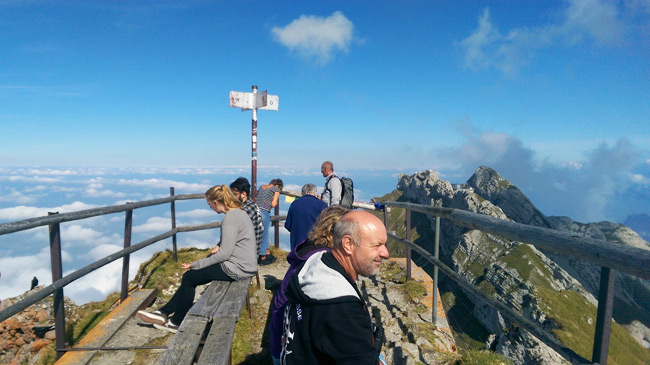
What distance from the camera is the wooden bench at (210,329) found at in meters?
2.88

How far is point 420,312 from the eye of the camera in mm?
5309

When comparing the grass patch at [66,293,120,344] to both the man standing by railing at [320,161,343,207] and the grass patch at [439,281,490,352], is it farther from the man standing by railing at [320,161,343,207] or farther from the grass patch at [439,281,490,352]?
the grass patch at [439,281,490,352]

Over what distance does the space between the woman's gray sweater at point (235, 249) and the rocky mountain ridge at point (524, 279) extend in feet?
131

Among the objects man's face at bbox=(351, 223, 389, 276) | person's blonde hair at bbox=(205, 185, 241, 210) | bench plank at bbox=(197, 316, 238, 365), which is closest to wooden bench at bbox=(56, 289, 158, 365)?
bench plank at bbox=(197, 316, 238, 365)

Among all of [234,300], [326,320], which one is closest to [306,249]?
[326,320]

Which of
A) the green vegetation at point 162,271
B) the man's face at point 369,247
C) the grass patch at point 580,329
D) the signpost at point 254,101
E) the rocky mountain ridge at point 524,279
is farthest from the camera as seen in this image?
the rocky mountain ridge at point 524,279

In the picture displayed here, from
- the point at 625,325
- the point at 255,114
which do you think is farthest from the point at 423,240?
the point at 255,114

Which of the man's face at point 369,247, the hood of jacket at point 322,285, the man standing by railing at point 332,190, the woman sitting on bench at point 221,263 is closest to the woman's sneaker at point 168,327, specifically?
the woman sitting on bench at point 221,263

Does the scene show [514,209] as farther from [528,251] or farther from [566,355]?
[566,355]

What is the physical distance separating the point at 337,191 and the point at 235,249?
3374 millimetres

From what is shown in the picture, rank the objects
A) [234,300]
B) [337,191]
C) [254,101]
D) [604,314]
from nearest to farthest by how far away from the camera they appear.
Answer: [604,314]
[234,300]
[337,191]
[254,101]

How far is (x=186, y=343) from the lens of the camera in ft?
10.2

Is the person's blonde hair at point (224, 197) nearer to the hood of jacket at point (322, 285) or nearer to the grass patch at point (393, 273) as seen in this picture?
the hood of jacket at point (322, 285)

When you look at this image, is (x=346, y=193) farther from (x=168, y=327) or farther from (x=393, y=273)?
(x=168, y=327)
